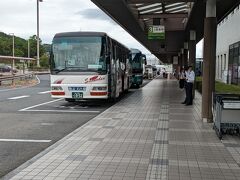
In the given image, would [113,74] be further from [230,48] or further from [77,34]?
[230,48]

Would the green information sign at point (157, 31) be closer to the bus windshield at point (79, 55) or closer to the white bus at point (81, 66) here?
the white bus at point (81, 66)

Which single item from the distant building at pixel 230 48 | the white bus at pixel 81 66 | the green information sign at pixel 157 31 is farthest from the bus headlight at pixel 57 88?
the distant building at pixel 230 48

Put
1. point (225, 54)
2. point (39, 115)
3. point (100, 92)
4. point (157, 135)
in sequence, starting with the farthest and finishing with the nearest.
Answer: point (225, 54) → point (100, 92) → point (39, 115) → point (157, 135)

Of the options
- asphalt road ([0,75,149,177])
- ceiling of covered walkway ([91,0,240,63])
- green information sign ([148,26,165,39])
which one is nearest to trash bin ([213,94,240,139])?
asphalt road ([0,75,149,177])

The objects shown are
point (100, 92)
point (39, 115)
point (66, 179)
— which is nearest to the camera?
point (66, 179)

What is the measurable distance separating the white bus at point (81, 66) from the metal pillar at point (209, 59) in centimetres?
537

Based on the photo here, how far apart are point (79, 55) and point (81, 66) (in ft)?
1.57

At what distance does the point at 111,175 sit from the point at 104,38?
1118 cm

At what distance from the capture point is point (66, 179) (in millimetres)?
6043

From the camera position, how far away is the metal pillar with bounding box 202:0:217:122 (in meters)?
12.4

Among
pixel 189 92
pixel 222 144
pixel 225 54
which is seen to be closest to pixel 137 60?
pixel 225 54

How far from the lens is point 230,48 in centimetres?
3912

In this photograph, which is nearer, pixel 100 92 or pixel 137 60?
pixel 100 92

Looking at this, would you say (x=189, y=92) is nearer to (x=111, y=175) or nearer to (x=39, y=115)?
(x=39, y=115)
